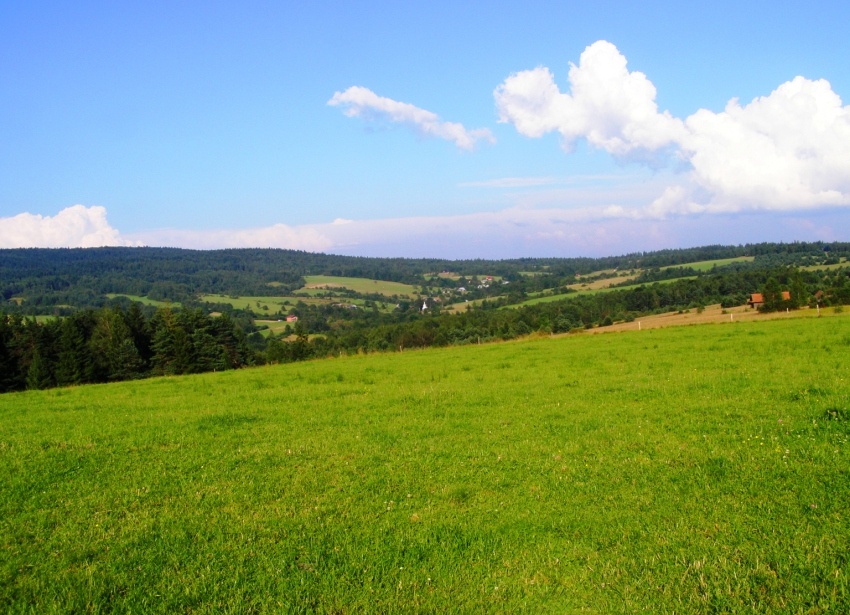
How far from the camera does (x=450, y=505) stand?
7.67 meters

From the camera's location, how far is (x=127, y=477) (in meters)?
9.12

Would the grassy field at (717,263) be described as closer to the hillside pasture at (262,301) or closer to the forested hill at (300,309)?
the forested hill at (300,309)

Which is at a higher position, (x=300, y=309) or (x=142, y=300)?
(x=142, y=300)

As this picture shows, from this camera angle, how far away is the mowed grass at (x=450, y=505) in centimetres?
554

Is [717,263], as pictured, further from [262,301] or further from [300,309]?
[262,301]

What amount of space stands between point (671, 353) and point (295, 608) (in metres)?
21.1

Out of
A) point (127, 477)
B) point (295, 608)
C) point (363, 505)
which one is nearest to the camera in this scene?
point (295, 608)

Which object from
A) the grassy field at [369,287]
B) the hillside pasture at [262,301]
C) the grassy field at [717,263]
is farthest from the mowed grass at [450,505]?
the grassy field at [369,287]

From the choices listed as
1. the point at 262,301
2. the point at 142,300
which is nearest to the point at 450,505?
the point at 262,301

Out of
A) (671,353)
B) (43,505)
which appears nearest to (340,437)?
(43,505)

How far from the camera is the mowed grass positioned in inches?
218

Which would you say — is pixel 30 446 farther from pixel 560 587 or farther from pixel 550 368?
pixel 550 368

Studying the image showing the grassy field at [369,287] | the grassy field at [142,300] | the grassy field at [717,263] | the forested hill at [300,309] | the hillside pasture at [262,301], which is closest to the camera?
the forested hill at [300,309]

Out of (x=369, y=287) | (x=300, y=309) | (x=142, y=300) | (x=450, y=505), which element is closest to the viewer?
(x=450, y=505)
